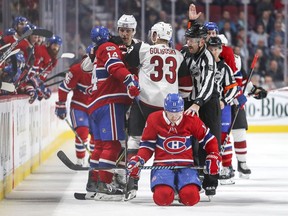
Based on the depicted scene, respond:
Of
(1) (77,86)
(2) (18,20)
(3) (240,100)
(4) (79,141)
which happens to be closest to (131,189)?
(3) (240,100)

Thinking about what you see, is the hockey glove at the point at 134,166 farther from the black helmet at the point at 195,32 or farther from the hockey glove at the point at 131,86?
the black helmet at the point at 195,32

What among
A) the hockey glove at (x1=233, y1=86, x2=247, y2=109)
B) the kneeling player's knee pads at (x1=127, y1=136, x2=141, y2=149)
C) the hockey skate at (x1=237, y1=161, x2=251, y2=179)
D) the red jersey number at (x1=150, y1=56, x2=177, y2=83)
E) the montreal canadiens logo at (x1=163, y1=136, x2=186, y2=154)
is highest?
the red jersey number at (x1=150, y1=56, x2=177, y2=83)

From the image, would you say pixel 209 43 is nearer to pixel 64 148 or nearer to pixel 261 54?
pixel 64 148

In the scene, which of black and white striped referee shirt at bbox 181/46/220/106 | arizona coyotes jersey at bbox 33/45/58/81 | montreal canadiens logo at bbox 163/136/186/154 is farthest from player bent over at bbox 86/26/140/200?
arizona coyotes jersey at bbox 33/45/58/81

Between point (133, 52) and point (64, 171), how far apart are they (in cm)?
284

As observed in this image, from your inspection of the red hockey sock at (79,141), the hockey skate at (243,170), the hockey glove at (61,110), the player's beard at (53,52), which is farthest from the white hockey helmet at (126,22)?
the player's beard at (53,52)

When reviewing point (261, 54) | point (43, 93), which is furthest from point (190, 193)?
point (261, 54)

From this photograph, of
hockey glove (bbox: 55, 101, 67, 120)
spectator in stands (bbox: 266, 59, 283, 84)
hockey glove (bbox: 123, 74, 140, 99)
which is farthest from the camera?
spectator in stands (bbox: 266, 59, 283, 84)

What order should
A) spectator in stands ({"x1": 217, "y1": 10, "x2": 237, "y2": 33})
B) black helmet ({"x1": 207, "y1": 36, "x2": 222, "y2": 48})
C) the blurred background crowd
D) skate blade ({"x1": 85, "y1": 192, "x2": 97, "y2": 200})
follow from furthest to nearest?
spectator in stands ({"x1": 217, "y1": 10, "x2": 237, "y2": 33}) < the blurred background crowd < black helmet ({"x1": 207, "y1": 36, "x2": 222, "y2": 48}) < skate blade ({"x1": 85, "y1": 192, "x2": 97, "y2": 200})

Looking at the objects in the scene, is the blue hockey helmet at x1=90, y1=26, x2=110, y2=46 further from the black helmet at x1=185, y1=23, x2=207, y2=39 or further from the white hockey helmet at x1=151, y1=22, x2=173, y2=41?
the black helmet at x1=185, y1=23, x2=207, y2=39

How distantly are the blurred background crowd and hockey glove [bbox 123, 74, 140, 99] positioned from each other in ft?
23.0

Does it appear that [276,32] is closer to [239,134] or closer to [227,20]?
[227,20]

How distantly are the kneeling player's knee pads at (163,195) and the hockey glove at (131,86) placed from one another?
65 cm

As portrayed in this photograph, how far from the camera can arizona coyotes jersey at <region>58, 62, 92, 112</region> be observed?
32.3 feet
